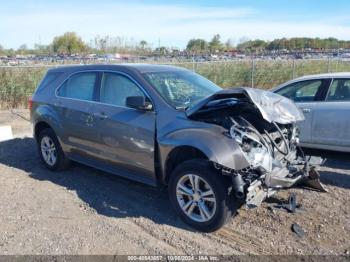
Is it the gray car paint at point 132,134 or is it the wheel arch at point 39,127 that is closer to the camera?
the gray car paint at point 132,134

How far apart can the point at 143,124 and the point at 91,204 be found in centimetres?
128

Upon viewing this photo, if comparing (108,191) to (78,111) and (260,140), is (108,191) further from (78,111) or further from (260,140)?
(260,140)

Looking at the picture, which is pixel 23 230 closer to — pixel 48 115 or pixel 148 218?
pixel 148 218

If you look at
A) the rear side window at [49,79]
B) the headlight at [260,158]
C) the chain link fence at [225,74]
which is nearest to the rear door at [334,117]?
the headlight at [260,158]

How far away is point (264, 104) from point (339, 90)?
3118mm

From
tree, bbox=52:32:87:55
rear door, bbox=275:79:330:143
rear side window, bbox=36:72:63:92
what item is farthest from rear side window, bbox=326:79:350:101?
tree, bbox=52:32:87:55

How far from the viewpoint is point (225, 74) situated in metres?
18.2

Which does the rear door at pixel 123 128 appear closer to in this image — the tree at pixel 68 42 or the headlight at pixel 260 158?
the headlight at pixel 260 158

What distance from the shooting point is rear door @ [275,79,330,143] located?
23.0ft

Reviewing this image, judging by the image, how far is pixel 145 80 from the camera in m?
5.15

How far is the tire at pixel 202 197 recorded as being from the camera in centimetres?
422

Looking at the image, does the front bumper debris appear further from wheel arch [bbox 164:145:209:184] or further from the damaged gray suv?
wheel arch [bbox 164:145:209:184]

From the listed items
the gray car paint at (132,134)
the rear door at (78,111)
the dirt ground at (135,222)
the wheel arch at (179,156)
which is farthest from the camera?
the rear door at (78,111)

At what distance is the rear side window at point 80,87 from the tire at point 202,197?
206 centimetres
